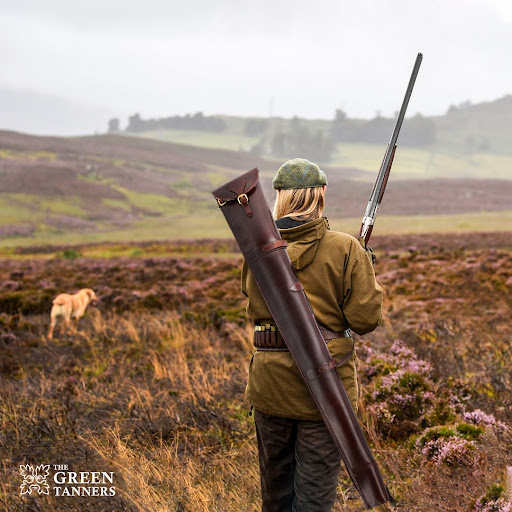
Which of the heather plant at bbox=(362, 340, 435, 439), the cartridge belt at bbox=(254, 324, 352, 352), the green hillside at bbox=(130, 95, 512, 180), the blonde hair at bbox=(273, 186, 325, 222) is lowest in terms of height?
the heather plant at bbox=(362, 340, 435, 439)

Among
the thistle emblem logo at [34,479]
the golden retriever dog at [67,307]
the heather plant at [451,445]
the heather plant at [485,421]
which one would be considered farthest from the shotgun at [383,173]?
the golden retriever dog at [67,307]

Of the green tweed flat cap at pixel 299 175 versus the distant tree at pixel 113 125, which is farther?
the distant tree at pixel 113 125

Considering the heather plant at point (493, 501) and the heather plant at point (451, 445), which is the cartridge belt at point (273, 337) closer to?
the heather plant at point (493, 501)

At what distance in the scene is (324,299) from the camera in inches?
107

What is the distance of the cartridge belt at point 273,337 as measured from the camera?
2730mm

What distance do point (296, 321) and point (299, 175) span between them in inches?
27.6

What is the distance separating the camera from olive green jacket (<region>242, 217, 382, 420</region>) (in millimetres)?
2648

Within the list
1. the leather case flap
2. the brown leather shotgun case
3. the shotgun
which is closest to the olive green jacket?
the brown leather shotgun case

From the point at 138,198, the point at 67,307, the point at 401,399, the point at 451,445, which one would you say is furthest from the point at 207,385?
the point at 138,198

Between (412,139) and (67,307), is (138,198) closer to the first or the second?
(67,307)

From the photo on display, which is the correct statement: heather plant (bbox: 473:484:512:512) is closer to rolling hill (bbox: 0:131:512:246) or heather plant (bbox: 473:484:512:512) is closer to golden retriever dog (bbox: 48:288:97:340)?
golden retriever dog (bbox: 48:288:97:340)

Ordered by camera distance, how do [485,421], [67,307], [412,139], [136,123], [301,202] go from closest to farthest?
[301,202], [485,421], [67,307], [412,139], [136,123]

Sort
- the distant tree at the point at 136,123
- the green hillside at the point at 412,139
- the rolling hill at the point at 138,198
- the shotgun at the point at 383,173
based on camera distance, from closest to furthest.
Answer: the shotgun at the point at 383,173
the rolling hill at the point at 138,198
the green hillside at the point at 412,139
the distant tree at the point at 136,123

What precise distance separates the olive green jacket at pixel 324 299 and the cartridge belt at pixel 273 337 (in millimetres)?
25
